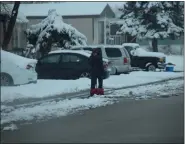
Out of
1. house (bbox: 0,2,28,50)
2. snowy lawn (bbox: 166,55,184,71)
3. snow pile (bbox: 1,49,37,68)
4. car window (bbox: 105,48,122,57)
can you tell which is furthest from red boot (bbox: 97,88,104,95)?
house (bbox: 0,2,28,50)

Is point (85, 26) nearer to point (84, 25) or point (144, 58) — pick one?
point (84, 25)

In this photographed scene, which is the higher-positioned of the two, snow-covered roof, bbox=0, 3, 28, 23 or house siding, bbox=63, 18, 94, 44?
snow-covered roof, bbox=0, 3, 28, 23

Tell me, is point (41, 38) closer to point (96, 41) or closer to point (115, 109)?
point (96, 41)

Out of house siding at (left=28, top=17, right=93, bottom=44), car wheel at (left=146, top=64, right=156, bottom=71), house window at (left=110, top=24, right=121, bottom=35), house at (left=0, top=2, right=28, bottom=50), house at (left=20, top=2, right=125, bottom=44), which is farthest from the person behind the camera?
car wheel at (left=146, top=64, right=156, bottom=71)

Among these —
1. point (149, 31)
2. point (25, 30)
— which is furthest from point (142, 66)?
point (25, 30)

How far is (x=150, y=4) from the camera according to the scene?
5578mm

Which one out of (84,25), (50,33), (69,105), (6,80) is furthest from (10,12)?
(69,105)

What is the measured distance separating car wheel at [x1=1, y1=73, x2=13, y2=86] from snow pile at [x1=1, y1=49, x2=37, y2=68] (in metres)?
0.18

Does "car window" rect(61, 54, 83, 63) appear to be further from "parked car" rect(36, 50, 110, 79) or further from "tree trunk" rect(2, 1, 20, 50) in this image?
"tree trunk" rect(2, 1, 20, 50)

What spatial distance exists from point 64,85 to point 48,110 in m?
0.37

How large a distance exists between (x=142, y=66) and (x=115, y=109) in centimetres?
72

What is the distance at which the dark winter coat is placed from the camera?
18.3ft

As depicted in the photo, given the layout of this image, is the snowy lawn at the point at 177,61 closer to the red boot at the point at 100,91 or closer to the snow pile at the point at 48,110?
the red boot at the point at 100,91

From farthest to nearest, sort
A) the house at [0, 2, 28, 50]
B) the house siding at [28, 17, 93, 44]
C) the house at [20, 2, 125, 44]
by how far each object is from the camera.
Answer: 1. the house siding at [28, 17, 93, 44]
2. the house at [20, 2, 125, 44]
3. the house at [0, 2, 28, 50]
